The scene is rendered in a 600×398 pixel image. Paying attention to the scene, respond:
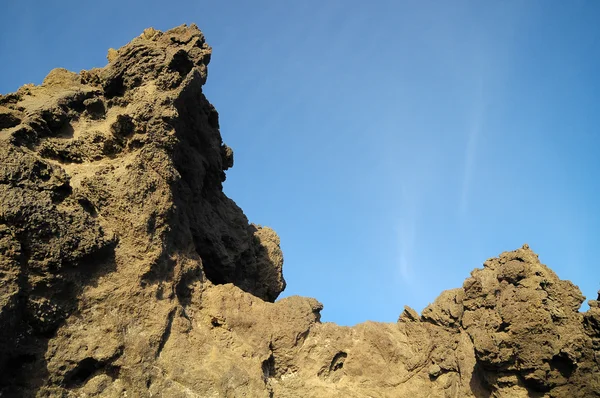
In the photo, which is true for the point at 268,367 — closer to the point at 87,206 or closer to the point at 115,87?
the point at 87,206

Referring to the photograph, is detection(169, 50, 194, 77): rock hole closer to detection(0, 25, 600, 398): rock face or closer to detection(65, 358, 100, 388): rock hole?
detection(0, 25, 600, 398): rock face

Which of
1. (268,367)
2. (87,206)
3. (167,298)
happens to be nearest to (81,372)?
(167,298)

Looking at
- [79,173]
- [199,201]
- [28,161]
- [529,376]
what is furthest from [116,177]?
[529,376]

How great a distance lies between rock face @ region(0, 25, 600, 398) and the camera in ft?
29.7

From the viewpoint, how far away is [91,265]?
9.88 meters

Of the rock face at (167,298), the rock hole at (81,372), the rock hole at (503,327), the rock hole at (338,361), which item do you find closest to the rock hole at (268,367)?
the rock face at (167,298)

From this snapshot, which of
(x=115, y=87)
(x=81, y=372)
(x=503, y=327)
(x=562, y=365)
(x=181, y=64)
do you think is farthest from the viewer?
(x=181, y=64)

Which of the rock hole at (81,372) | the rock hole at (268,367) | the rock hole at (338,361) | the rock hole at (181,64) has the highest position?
the rock hole at (181,64)

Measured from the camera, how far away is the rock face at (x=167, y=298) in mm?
9062

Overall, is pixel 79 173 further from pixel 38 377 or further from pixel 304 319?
pixel 304 319

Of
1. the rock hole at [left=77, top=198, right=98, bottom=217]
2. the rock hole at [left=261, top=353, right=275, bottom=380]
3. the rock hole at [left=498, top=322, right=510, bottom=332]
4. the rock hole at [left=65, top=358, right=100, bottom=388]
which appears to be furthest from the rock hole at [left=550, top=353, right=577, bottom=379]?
the rock hole at [left=77, top=198, right=98, bottom=217]

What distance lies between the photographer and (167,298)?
10.6 metres

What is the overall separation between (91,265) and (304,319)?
5028 millimetres

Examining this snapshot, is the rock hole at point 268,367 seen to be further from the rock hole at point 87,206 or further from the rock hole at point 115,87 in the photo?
the rock hole at point 115,87
